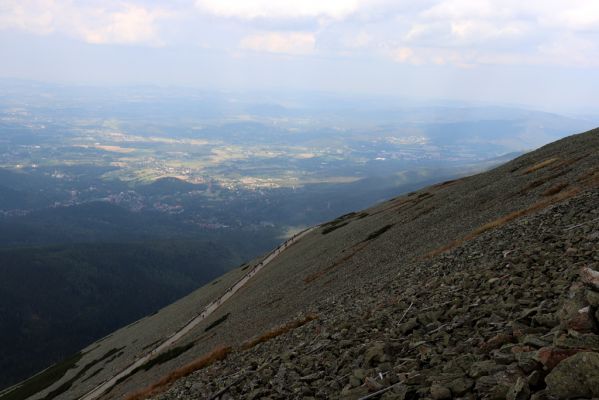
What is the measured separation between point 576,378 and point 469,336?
6049 millimetres

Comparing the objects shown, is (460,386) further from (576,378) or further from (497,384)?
(576,378)

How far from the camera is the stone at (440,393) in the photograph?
10.7m

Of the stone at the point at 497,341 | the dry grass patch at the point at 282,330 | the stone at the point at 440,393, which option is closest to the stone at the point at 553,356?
the stone at the point at 440,393

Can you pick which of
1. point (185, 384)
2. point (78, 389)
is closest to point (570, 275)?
point (185, 384)

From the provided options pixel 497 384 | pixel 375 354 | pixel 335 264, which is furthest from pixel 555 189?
pixel 497 384

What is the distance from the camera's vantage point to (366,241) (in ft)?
212

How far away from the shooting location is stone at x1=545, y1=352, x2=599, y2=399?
8398 mm

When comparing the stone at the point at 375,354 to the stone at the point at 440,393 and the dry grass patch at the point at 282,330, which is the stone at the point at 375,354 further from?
the dry grass patch at the point at 282,330

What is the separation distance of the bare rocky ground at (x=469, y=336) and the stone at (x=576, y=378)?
0.02m

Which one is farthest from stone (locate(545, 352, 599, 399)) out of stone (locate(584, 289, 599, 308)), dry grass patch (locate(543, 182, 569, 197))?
dry grass patch (locate(543, 182, 569, 197))

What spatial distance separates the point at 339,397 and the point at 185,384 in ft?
56.3

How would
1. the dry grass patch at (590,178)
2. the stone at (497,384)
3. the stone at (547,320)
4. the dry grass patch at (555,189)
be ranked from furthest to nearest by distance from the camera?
the dry grass patch at (555,189)
the dry grass patch at (590,178)
the stone at (547,320)
the stone at (497,384)

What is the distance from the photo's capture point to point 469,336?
14555 millimetres

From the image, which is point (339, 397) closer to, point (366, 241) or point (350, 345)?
point (350, 345)
